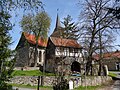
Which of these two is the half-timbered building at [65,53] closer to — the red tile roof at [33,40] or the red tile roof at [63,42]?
the red tile roof at [63,42]

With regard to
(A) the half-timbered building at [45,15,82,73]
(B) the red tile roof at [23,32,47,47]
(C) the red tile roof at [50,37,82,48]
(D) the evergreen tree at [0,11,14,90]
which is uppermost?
(B) the red tile roof at [23,32,47,47]

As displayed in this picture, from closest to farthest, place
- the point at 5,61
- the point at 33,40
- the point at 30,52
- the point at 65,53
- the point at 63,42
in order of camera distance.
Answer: the point at 5,61
the point at 63,42
the point at 65,53
the point at 30,52
the point at 33,40

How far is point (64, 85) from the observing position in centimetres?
1823

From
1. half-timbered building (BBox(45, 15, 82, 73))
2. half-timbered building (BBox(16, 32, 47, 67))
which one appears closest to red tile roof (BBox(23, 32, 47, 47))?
half-timbered building (BBox(16, 32, 47, 67))

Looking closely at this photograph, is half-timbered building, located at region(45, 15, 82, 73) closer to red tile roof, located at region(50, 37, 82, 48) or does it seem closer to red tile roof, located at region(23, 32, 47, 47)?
red tile roof, located at region(50, 37, 82, 48)

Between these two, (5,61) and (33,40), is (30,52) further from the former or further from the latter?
(5,61)

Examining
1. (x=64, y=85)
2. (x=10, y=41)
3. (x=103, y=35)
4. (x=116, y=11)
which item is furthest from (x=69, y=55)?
(x=116, y=11)

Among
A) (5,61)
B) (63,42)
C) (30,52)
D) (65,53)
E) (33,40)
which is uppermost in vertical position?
(33,40)

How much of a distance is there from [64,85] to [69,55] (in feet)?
102

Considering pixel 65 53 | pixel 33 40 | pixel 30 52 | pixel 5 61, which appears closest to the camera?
pixel 5 61

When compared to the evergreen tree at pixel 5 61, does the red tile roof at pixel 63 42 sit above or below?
above

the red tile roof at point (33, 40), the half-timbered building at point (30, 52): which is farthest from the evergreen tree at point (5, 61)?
the red tile roof at point (33, 40)

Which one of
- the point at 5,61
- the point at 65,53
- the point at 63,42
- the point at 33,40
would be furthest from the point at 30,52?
the point at 5,61

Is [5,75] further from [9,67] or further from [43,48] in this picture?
[43,48]
